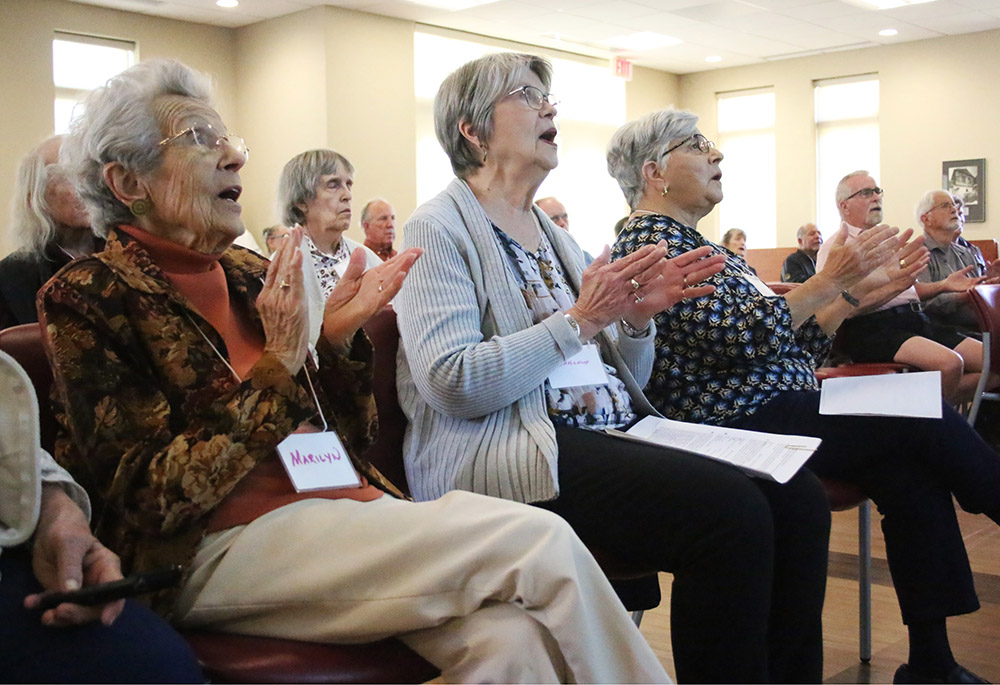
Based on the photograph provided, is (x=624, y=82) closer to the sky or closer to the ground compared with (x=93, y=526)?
closer to the sky

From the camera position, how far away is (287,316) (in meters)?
1.30

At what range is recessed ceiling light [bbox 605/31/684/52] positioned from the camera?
1036cm

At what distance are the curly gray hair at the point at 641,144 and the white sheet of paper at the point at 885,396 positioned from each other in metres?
0.66

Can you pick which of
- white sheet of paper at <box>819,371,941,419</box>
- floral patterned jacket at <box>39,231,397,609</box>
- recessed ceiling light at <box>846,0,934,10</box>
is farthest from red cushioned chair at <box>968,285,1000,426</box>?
recessed ceiling light at <box>846,0,934,10</box>

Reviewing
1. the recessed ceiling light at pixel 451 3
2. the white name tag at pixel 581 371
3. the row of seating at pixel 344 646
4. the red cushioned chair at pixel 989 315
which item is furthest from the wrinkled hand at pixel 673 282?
the recessed ceiling light at pixel 451 3

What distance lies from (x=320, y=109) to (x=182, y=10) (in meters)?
1.40

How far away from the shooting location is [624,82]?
1173cm

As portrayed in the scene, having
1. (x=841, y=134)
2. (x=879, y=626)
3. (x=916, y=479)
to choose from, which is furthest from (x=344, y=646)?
(x=841, y=134)

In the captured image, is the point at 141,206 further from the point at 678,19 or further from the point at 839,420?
the point at 678,19

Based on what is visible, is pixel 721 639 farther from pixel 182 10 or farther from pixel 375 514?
pixel 182 10

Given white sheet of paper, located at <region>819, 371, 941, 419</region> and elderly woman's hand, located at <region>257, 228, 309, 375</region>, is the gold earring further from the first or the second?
white sheet of paper, located at <region>819, 371, 941, 419</region>

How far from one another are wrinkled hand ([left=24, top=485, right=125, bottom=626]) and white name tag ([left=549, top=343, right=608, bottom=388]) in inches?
32.0

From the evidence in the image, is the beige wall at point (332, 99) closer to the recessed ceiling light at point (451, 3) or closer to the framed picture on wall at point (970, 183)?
the recessed ceiling light at point (451, 3)

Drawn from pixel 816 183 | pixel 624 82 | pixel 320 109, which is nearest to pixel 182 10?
pixel 320 109
